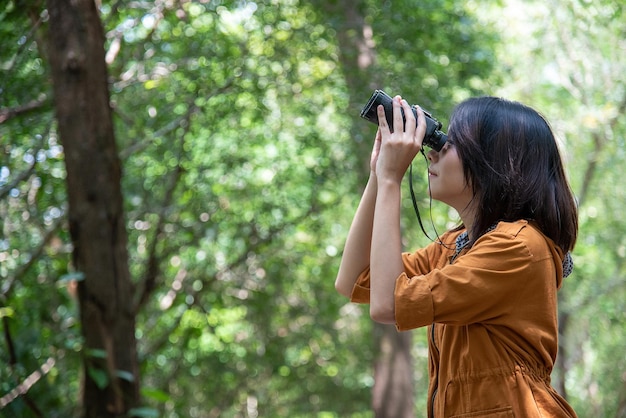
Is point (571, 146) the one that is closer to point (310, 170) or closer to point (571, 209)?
point (310, 170)

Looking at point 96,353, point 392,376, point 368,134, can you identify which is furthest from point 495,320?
point 392,376

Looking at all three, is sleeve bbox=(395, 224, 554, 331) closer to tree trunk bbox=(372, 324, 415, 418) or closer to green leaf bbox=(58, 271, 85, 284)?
green leaf bbox=(58, 271, 85, 284)

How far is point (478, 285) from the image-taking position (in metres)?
1.38

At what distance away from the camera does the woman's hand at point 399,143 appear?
1.52 m

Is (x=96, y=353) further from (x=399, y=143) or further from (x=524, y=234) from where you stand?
(x=524, y=234)

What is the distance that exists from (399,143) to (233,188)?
4516 millimetres

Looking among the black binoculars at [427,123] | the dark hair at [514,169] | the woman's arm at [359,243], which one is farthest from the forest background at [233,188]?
the dark hair at [514,169]

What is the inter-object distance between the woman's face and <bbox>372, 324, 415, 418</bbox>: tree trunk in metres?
5.33

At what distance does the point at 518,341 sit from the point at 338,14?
378 cm

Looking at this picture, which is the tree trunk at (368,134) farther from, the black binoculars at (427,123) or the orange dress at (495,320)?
the orange dress at (495,320)

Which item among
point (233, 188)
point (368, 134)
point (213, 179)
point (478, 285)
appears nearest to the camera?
point (478, 285)

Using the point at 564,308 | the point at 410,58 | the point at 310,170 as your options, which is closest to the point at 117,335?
the point at 310,170

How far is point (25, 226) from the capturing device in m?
4.30

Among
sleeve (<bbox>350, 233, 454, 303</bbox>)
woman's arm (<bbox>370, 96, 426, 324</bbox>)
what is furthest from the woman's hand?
sleeve (<bbox>350, 233, 454, 303</bbox>)
